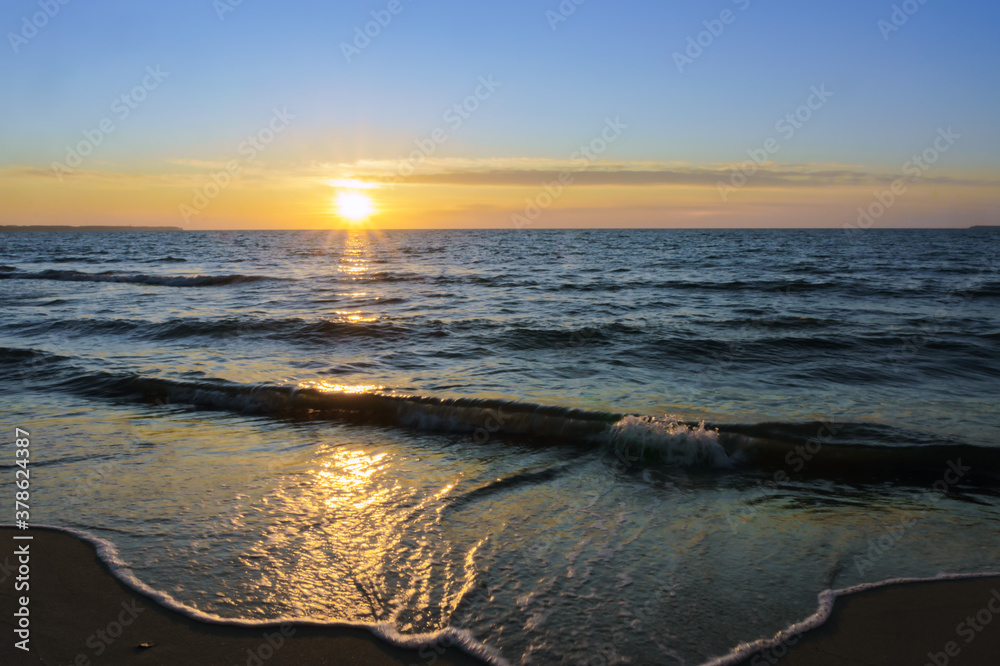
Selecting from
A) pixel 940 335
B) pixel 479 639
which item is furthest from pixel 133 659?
pixel 940 335

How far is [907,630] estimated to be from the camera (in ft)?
12.5

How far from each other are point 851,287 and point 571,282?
39.5ft

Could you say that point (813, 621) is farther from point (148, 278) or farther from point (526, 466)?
point (148, 278)

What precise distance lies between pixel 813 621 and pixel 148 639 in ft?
13.2

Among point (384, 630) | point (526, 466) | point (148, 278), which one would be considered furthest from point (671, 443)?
point (148, 278)

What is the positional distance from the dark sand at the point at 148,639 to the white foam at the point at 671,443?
432 centimetres

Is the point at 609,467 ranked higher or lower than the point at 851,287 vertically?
lower

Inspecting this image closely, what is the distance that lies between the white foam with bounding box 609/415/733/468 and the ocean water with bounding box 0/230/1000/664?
1.2 inches

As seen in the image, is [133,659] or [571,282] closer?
[133,659]

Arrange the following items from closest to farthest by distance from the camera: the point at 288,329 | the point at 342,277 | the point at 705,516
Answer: the point at 705,516, the point at 288,329, the point at 342,277

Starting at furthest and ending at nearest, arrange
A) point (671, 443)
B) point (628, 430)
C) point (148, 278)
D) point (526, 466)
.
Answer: point (148, 278) → point (628, 430) → point (671, 443) → point (526, 466)

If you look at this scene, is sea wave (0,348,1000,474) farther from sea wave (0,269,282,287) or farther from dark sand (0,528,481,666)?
sea wave (0,269,282,287)

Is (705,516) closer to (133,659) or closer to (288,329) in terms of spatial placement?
(133,659)

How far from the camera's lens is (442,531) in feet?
16.6
